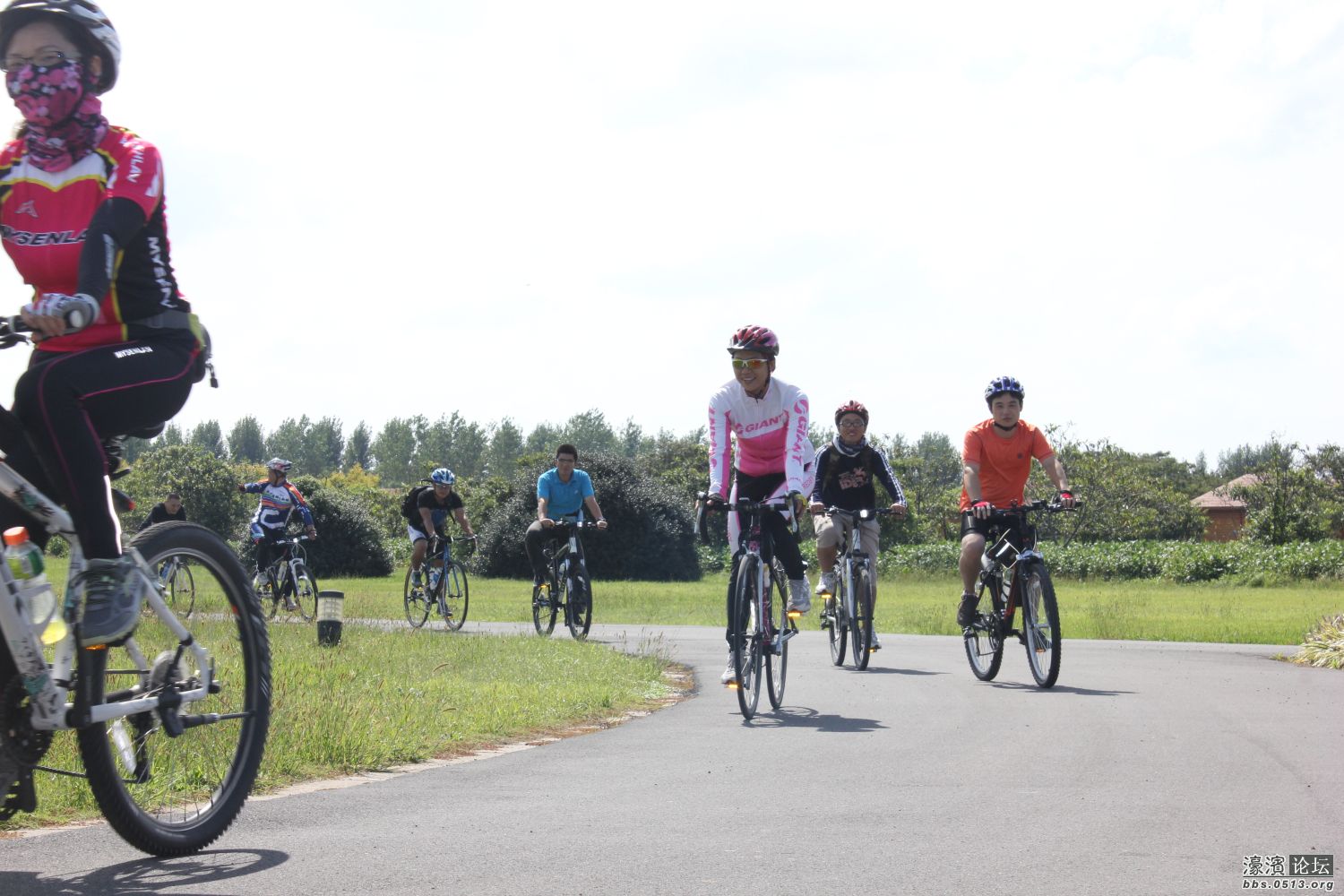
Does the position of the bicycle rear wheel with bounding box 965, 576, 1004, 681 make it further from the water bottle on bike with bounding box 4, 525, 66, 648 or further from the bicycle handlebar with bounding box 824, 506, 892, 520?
the water bottle on bike with bounding box 4, 525, 66, 648

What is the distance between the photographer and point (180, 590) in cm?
452

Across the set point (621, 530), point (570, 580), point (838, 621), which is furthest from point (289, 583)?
point (621, 530)

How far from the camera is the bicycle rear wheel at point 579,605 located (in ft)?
52.6

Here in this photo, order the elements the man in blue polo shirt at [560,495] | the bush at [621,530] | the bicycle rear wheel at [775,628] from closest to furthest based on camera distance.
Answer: the bicycle rear wheel at [775,628], the man in blue polo shirt at [560,495], the bush at [621,530]

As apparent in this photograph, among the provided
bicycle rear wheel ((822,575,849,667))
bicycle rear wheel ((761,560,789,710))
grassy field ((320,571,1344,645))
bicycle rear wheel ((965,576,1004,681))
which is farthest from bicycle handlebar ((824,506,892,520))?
grassy field ((320,571,1344,645))

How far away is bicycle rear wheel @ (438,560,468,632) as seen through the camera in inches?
721

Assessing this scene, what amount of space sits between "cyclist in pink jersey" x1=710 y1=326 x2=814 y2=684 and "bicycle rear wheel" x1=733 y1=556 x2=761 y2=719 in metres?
0.15

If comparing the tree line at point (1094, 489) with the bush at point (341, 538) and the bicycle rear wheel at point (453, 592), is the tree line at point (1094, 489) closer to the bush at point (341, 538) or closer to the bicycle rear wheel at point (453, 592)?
the bush at point (341, 538)

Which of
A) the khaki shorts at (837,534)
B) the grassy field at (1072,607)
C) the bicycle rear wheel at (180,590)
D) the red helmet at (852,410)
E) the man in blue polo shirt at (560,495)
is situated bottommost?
the grassy field at (1072,607)

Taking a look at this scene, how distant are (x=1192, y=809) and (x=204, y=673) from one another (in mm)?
3679

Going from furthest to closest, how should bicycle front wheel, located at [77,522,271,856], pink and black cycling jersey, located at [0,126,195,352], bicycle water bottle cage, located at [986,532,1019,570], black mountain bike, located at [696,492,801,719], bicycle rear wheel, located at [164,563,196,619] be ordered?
bicycle water bottle cage, located at [986,532,1019,570] → black mountain bike, located at [696,492,801,719] → bicycle rear wheel, located at [164,563,196,619] → pink and black cycling jersey, located at [0,126,195,352] → bicycle front wheel, located at [77,522,271,856]

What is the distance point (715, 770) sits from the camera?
21.1ft

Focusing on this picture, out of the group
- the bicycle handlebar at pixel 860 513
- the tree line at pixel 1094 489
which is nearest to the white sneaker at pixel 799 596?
the bicycle handlebar at pixel 860 513

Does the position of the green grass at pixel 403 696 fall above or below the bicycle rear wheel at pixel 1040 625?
below
